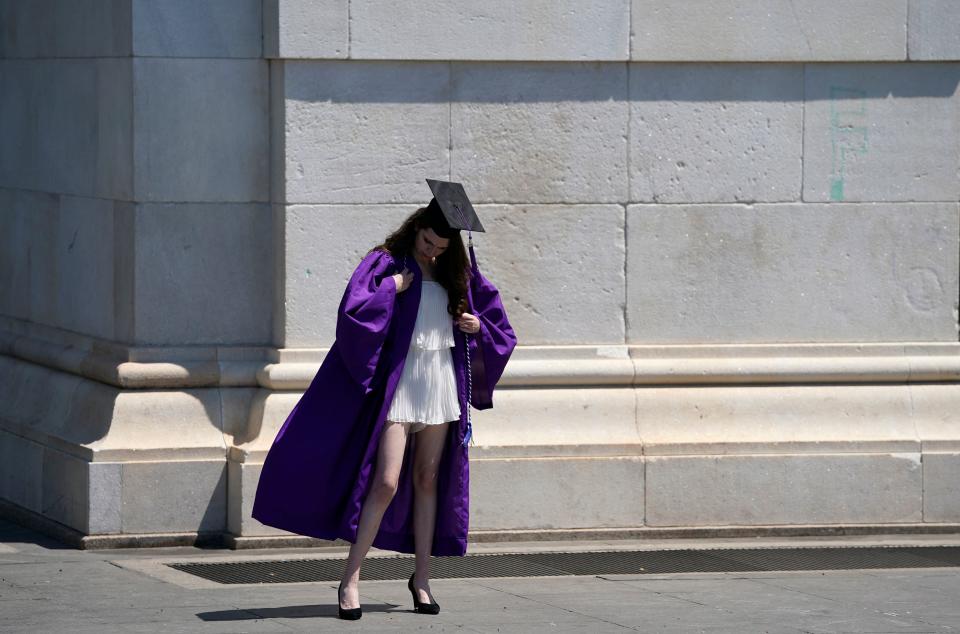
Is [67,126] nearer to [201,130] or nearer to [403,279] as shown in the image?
[201,130]

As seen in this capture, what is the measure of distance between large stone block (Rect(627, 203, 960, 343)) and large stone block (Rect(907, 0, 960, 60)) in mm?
825

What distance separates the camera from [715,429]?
10.1 meters

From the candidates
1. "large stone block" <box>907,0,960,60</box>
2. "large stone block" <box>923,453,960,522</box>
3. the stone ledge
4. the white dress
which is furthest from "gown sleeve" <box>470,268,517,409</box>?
"large stone block" <box>907,0,960,60</box>

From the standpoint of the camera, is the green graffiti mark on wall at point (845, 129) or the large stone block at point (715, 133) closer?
the large stone block at point (715, 133)

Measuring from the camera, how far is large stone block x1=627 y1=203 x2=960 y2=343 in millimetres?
10188

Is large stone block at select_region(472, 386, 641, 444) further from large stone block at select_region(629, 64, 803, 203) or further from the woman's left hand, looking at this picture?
the woman's left hand

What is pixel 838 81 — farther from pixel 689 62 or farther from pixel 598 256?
pixel 598 256

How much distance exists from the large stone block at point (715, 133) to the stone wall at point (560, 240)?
0.05ft

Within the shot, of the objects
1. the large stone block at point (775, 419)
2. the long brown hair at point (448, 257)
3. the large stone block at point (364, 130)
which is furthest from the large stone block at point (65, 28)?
the large stone block at point (775, 419)

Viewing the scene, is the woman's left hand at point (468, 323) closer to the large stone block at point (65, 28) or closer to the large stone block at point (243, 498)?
the large stone block at point (243, 498)

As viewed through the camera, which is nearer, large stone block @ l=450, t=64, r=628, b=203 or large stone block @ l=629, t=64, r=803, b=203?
large stone block @ l=450, t=64, r=628, b=203

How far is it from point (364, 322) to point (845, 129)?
369 centimetres

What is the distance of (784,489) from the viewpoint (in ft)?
33.1

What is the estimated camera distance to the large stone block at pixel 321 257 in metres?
9.79
